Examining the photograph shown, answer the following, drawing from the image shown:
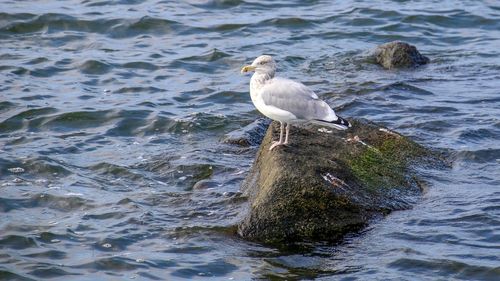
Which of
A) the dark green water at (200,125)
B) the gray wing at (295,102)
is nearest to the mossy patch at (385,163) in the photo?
the dark green water at (200,125)

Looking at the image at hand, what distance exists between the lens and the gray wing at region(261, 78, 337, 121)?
8.98 metres

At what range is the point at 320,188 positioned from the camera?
826 centimetres

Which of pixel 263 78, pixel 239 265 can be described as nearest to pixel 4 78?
pixel 263 78

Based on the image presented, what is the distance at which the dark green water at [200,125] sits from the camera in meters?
8.19

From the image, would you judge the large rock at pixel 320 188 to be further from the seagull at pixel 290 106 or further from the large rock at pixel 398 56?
the large rock at pixel 398 56

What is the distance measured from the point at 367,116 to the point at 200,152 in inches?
95.0

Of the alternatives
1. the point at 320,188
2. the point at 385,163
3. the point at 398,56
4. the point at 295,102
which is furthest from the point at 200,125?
the point at 320,188

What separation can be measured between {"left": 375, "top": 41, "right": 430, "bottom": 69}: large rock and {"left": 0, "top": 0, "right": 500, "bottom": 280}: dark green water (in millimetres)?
284

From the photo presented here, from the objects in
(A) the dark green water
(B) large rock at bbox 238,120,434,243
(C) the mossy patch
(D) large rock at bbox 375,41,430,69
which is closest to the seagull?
(B) large rock at bbox 238,120,434,243

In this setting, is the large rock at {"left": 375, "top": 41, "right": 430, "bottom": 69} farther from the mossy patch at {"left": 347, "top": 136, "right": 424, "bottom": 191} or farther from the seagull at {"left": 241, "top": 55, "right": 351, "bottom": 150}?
the seagull at {"left": 241, "top": 55, "right": 351, "bottom": 150}

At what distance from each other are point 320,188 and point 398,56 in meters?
6.62

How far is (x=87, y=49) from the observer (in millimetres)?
15398

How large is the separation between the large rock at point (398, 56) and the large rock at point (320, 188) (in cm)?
507

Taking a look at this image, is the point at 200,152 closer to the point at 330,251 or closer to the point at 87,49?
the point at 330,251
